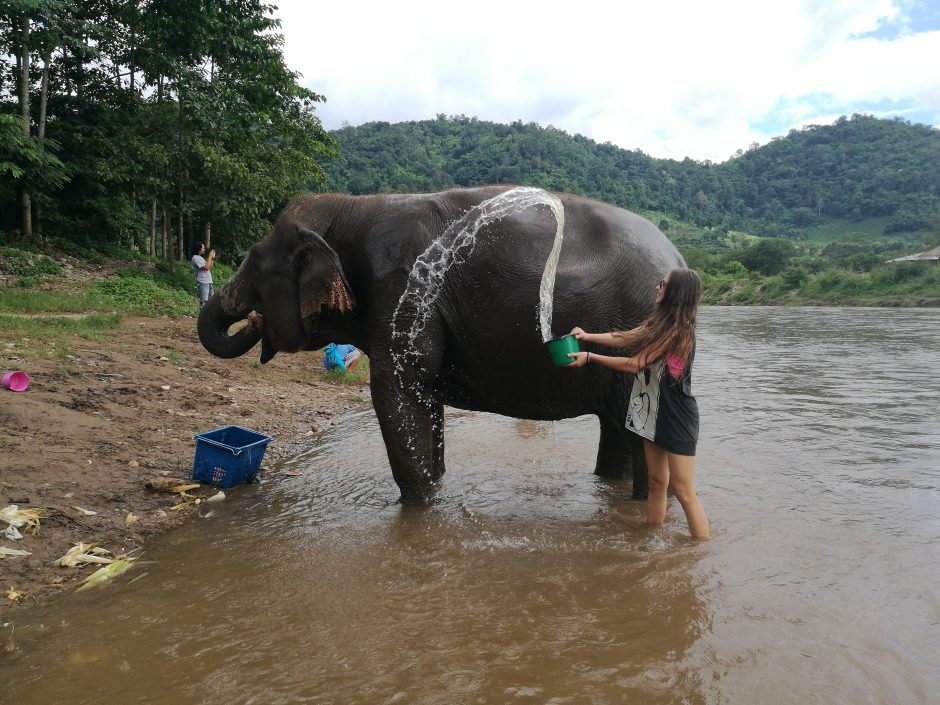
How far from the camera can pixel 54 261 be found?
52.5 feet

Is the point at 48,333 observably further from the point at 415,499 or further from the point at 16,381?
the point at 415,499

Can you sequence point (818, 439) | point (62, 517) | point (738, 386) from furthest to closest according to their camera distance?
point (738, 386) < point (818, 439) < point (62, 517)

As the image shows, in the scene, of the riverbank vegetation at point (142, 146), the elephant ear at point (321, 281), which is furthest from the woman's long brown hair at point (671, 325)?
the riverbank vegetation at point (142, 146)

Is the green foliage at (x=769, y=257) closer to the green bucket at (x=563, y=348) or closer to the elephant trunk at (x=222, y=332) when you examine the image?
the elephant trunk at (x=222, y=332)

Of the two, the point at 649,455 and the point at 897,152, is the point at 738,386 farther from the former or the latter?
the point at 897,152

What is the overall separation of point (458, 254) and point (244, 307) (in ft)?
6.11

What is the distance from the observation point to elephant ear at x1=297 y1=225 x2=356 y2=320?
465 cm

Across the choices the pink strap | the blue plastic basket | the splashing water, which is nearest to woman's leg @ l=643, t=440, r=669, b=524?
the pink strap

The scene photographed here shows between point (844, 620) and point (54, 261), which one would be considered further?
point (54, 261)

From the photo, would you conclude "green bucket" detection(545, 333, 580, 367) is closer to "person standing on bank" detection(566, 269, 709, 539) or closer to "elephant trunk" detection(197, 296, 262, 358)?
"person standing on bank" detection(566, 269, 709, 539)

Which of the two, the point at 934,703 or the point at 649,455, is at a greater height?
the point at 649,455

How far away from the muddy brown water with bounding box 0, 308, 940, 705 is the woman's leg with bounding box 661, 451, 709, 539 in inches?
5.8

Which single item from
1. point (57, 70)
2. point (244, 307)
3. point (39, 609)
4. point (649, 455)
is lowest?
point (39, 609)

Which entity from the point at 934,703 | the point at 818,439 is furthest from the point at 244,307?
the point at 818,439
